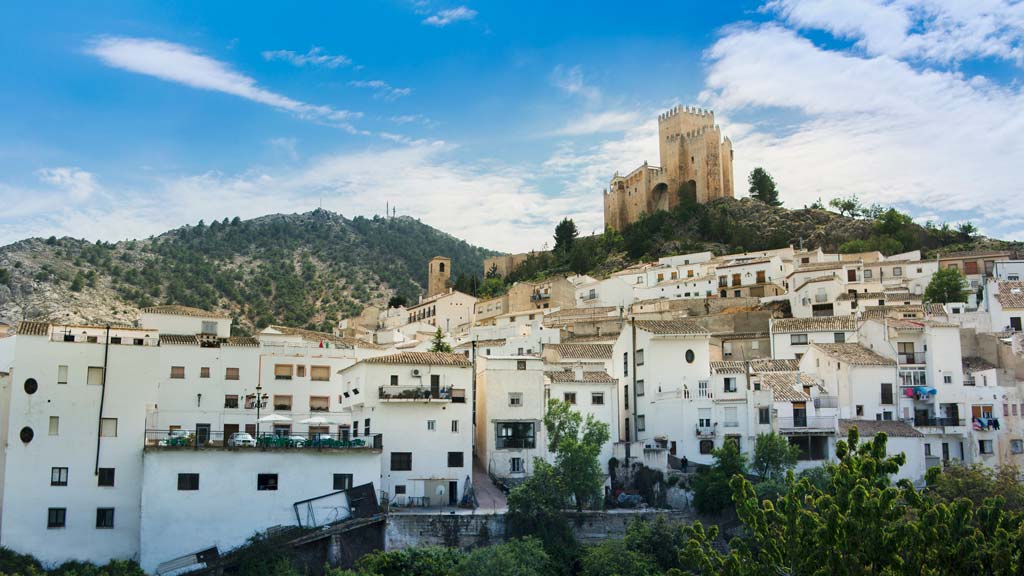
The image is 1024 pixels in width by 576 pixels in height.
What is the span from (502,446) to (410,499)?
17.9 ft

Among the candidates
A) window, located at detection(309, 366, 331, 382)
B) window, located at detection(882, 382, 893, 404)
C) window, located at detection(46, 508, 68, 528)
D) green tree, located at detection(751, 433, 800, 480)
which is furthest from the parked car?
window, located at detection(882, 382, 893, 404)

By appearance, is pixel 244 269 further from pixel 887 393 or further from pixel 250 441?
pixel 887 393

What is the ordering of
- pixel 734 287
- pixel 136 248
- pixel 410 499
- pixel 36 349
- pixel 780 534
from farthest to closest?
pixel 136 248
pixel 734 287
pixel 410 499
pixel 36 349
pixel 780 534

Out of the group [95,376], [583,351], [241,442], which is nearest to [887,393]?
[583,351]

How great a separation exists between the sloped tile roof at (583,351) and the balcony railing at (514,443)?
7645 mm

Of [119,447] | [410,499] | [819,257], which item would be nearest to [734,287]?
[819,257]

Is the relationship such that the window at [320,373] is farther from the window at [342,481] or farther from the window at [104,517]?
the window at [104,517]

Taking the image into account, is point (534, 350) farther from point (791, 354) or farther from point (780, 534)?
point (780, 534)

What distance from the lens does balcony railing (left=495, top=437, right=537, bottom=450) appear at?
4659 centimetres

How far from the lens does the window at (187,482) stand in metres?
39.2

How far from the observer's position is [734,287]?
262ft

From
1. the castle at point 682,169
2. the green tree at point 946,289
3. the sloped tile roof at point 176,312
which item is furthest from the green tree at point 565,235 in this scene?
the sloped tile roof at point 176,312

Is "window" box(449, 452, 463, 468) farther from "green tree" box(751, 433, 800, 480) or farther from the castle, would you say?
the castle

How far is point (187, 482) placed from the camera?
39.3 metres
